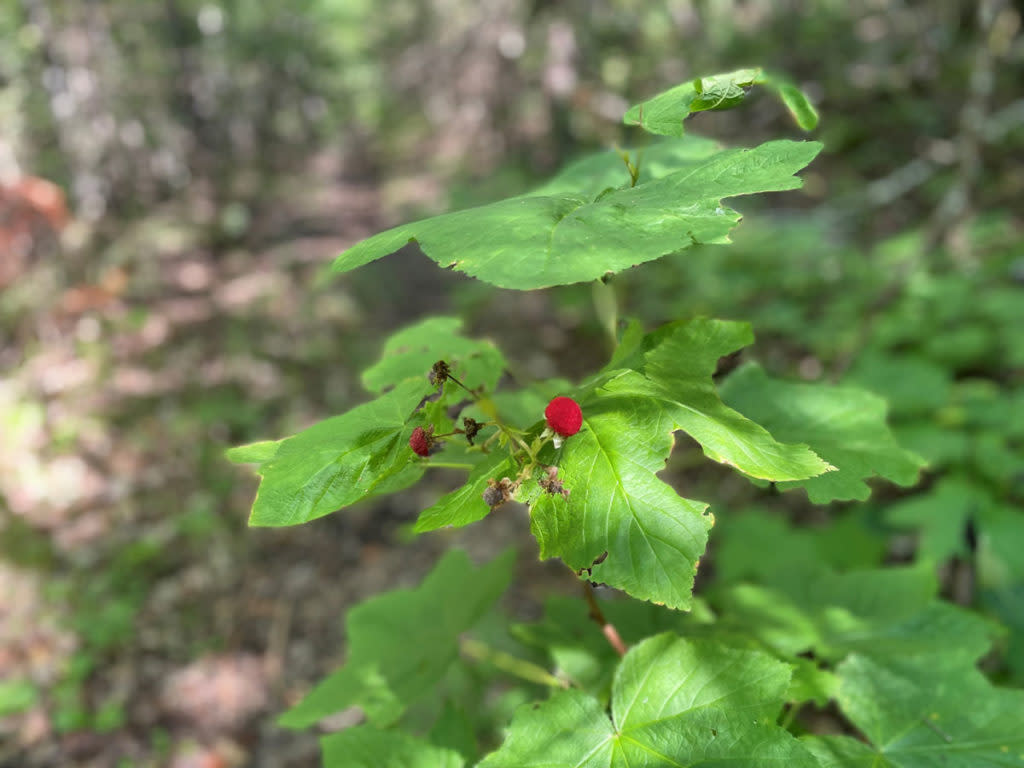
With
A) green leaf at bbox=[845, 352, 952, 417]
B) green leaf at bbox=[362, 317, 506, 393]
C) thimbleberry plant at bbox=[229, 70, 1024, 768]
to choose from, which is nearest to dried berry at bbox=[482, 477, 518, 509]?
thimbleberry plant at bbox=[229, 70, 1024, 768]

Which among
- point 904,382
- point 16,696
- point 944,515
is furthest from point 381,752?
point 16,696

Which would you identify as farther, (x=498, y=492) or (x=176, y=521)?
(x=176, y=521)

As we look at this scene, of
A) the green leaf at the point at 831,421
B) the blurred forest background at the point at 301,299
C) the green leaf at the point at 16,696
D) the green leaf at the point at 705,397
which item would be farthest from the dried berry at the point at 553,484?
the green leaf at the point at 16,696

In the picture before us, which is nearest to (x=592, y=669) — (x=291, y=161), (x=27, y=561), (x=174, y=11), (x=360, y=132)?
(x=27, y=561)

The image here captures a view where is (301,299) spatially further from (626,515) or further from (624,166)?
(626,515)

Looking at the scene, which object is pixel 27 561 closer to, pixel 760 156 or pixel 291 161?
pixel 760 156

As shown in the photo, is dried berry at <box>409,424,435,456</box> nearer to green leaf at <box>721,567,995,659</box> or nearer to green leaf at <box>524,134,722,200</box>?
green leaf at <box>524,134,722,200</box>
